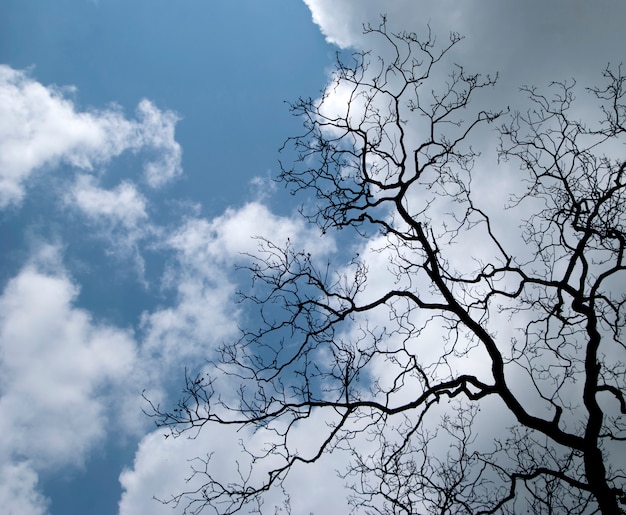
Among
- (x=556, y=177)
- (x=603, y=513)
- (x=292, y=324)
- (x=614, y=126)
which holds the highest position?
(x=614, y=126)

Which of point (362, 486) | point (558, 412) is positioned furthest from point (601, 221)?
point (362, 486)

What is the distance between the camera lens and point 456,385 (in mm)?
6082

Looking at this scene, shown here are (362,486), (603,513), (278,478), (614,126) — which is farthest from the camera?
(614,126)

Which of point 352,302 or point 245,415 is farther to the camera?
point 352,302

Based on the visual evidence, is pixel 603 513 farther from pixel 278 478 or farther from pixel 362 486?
pixel 278 478

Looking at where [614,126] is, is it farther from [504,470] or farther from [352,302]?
[504,470]

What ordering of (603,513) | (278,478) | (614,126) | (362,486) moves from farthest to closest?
1. (614,126)
2. (362,486)
3. (278,478)
4. (603,513)

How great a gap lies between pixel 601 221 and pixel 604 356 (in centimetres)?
212

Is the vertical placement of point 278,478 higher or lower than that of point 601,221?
lower

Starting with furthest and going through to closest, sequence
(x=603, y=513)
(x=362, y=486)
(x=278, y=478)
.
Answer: (x=362, y=486), (x=278, y=478), (x=603, y=513)

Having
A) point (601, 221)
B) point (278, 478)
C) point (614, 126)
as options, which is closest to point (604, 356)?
point (601, 221)

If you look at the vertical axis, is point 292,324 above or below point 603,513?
above

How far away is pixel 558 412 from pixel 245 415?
436 centimetres

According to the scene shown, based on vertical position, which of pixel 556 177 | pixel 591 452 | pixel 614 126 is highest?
pixel 614 126
